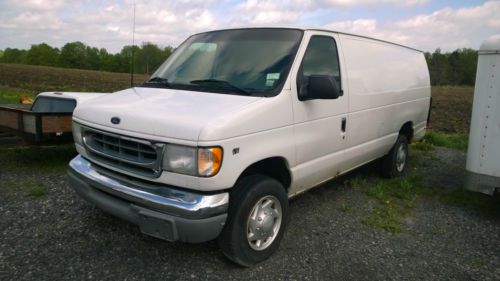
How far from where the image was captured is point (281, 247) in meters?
3.71

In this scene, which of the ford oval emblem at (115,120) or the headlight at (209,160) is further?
the ford oval emblem at (115,120)

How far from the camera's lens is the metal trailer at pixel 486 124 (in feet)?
13.9

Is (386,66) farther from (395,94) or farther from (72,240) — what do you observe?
(72,240)

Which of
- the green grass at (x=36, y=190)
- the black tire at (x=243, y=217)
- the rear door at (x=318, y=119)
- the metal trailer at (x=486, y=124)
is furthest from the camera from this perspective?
the green grass at (x=36, y=190)

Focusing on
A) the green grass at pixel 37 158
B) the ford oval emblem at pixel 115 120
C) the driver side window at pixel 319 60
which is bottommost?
the green grass at pixel 37 158

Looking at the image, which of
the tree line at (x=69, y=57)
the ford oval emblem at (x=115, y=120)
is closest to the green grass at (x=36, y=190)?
the ford oval emblem at (x=115, y=120)

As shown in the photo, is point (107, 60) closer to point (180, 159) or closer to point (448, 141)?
point (448, 141)

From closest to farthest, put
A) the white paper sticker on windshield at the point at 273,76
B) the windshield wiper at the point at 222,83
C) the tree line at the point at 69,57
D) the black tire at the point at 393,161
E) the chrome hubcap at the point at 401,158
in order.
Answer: the windshield wiper at the point at 222,83 < the white paper sticker on windshield at the point at 273,76 < the black tire at the point at 393,161 < the chrome hubcap at the point at 401,158 < the tree line at the point at 69,57

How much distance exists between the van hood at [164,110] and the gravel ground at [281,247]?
3.85ft

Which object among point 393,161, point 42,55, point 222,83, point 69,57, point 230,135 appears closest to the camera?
point 230,135

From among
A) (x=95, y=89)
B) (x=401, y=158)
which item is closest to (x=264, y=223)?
(x=401, y=158)

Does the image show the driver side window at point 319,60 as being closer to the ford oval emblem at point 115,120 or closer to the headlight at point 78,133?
the ford oval emblem at point 115,120

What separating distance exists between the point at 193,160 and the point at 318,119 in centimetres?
160

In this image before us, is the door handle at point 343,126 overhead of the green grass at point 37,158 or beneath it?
overhead
